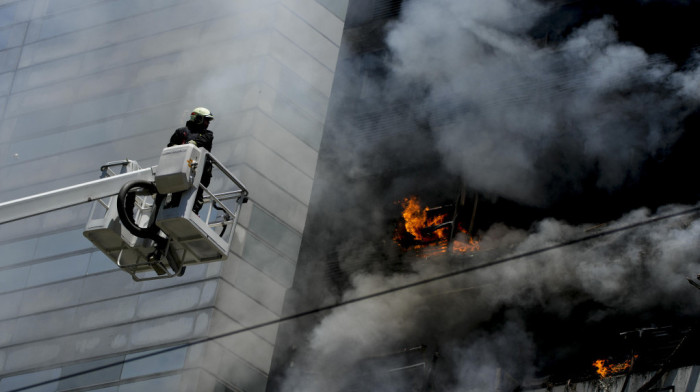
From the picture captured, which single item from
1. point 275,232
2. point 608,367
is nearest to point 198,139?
point 275,232

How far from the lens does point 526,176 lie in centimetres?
1241

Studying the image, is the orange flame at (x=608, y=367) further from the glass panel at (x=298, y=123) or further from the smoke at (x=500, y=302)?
the glass panel at (x=298, y=123)

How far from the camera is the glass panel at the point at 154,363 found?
11.2 m

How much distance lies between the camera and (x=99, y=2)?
591 inches

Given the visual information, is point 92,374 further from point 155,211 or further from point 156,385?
point 155,211

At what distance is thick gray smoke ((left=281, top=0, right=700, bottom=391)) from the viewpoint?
1113cm

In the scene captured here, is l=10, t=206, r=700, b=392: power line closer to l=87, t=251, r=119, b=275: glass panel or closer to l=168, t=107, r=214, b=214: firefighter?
l=87, t=251, r=119, b=275: glass panel

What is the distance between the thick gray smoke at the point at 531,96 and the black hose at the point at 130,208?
6.39 metres

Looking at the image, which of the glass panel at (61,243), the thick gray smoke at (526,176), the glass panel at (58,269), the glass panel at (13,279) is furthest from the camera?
the glass panel at (13,279)

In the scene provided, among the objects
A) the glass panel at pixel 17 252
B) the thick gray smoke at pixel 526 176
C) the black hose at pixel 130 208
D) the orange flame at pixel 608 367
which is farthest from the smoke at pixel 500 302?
the black hose at pixel 130 208

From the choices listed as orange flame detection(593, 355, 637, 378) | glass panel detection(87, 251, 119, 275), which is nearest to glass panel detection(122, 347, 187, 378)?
glass panel detection(87, 251, 119, 275)

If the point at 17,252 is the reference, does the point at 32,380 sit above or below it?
below

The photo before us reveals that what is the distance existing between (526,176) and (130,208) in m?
6.70

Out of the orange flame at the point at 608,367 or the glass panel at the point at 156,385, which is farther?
the glass panel at the point at 156,385
